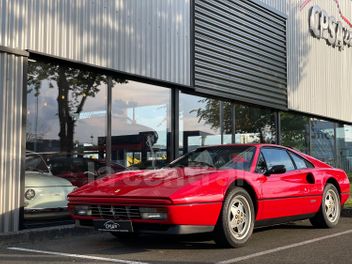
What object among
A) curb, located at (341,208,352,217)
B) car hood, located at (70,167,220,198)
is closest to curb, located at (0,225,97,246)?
car hood, located at (70,167,220,198)

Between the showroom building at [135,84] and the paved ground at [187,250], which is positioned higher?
the showroom building at [135,84]

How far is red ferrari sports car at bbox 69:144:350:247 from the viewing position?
5312 millimetres

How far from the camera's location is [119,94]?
9.90 meters

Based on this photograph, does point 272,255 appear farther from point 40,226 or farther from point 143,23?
point 143,23

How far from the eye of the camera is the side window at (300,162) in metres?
7.34

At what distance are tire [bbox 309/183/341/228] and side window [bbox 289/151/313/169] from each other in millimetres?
494

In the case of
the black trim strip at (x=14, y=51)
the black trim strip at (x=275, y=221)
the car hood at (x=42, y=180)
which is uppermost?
the black trim strip at (x=14, y=51)

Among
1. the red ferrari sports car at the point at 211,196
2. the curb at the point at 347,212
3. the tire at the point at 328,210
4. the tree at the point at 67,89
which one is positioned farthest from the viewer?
the curb at the point at 347,212

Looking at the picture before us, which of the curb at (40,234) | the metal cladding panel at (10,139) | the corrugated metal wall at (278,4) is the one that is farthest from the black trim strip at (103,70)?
the corrugated metal wall at (278,4)

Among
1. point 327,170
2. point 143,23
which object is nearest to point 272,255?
point 327,170

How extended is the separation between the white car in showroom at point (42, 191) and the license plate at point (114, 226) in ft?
8.23

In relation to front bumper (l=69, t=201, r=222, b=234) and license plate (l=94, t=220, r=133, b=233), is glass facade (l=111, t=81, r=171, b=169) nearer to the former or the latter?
license plate (l=94, t=220, r=133, b=233)

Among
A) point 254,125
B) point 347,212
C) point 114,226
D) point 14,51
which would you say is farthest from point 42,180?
point 254,125

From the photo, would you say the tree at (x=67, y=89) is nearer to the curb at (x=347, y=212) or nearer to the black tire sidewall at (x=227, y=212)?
the black tire sidewall at (x=227, y=212)
